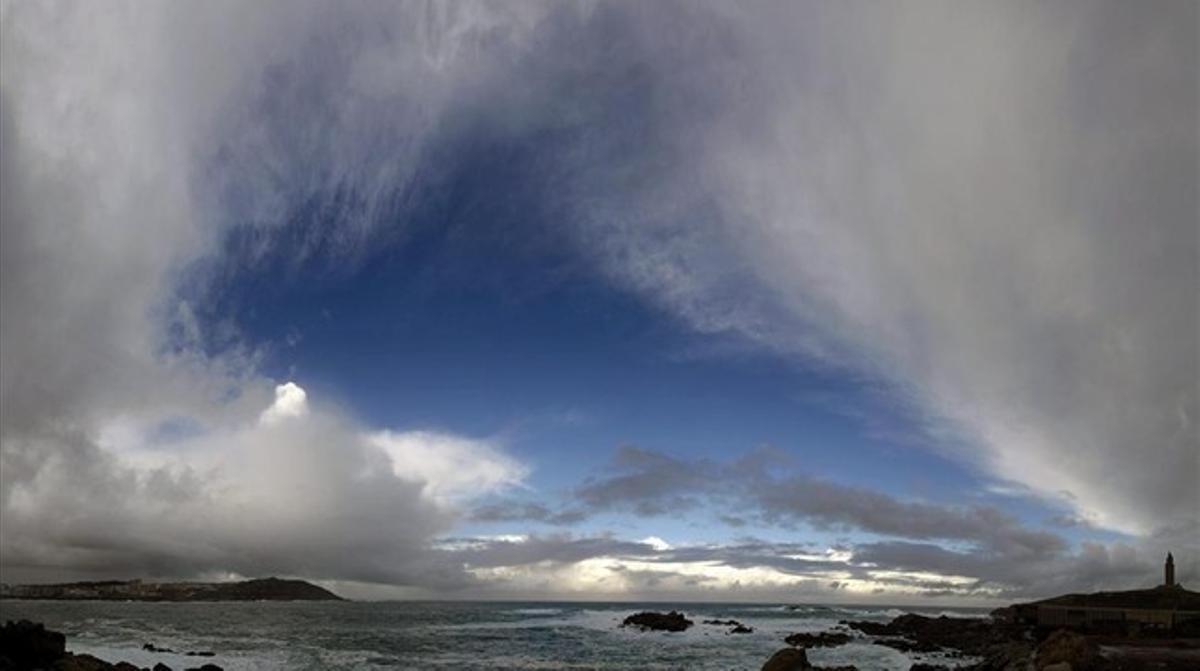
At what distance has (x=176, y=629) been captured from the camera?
4205 inches

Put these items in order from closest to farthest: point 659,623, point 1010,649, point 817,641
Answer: point 1010,649, point 817,641, point 659,623

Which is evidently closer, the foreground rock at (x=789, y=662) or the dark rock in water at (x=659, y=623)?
the foreground rock at (x=789, y=662)

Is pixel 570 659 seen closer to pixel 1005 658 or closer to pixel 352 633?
pixel 1005 658

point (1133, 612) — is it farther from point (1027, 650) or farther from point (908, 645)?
point (1027, 650)

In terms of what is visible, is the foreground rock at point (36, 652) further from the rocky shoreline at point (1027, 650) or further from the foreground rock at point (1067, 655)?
the foreground rock at point (1067, 655)

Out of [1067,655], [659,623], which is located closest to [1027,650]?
[1067,655]

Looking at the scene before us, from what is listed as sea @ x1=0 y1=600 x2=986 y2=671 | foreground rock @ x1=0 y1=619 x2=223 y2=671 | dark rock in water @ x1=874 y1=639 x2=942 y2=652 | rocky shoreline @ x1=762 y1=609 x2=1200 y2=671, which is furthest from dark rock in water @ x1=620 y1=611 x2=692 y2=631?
foreground rock @ x1=0 y1=619 x2=223 y2=671

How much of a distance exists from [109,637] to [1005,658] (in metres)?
91.3

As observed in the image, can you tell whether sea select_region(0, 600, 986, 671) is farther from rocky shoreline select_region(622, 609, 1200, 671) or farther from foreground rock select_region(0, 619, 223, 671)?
foreground rock select_region(0, 619, 223, 671)

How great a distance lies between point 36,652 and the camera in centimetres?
4319

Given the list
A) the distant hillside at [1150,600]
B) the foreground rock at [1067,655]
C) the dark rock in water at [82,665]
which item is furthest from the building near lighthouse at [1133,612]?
the dark rock in water at [82,665]

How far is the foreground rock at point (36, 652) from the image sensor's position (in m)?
42.0

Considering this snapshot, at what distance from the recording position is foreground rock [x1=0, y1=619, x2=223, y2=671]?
42031mm

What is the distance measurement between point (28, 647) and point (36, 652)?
0.52m
